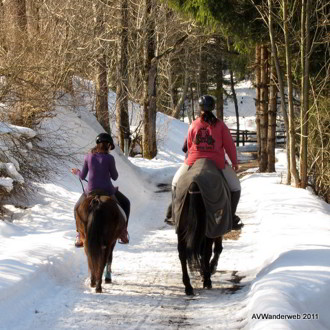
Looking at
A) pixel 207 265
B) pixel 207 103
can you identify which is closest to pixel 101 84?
pixel 207 103

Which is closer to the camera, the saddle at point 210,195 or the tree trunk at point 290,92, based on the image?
the saddle at point 210,195

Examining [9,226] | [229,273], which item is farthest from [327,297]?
[9,226]

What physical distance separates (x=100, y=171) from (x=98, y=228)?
106 cm

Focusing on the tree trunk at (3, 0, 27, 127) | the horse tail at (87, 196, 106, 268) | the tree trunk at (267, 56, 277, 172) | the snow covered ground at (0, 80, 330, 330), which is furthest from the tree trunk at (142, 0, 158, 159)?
the horse tail at (87, 196, 106, 268)

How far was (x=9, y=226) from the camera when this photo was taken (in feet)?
39.1

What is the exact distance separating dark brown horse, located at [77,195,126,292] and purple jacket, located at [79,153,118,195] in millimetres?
341

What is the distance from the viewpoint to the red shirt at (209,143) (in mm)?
8539

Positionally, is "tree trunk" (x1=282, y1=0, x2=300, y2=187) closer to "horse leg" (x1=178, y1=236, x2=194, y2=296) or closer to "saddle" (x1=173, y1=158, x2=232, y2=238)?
"saddle" (x1=173, y1=158, x2=232, y2=238)

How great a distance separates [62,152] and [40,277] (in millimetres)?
7845

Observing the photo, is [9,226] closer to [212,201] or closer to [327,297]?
[212,201]

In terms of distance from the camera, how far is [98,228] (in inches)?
313

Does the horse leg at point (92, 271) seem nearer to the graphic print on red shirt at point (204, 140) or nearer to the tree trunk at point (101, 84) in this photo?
the graphic print on red shirt at point (204, 140)

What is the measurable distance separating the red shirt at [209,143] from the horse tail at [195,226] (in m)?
0.62

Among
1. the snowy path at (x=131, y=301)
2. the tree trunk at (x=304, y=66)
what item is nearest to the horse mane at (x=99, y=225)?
the snowy path at (x=131, y=301)
